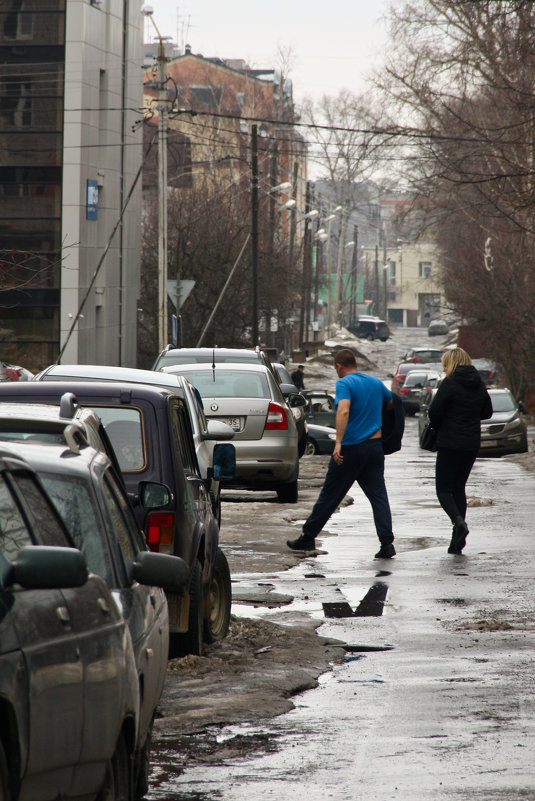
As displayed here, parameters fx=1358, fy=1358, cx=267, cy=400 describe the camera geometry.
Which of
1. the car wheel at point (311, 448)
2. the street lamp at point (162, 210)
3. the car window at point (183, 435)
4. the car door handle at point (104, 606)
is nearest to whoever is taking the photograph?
the car door handle at point (104, 606)

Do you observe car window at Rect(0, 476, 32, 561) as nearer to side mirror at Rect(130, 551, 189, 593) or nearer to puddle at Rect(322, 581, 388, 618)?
side mirror at Rect(130, 551, 189, 593)

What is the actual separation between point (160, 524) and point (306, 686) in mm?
1121

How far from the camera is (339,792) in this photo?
501 centimetres

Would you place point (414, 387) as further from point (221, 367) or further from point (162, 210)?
point (221, 367)

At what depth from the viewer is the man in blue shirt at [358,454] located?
11992 millimetres

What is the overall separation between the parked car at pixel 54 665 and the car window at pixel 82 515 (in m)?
0.23

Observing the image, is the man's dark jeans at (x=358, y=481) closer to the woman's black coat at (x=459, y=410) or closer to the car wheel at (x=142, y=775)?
the woman's black coat at (x=459, y=410)

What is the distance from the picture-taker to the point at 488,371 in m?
54.1

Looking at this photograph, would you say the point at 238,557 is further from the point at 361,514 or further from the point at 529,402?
the point at 529,402

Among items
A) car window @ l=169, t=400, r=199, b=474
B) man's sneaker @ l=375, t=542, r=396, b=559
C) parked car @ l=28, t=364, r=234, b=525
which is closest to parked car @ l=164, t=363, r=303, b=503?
man's sneaker @ l=375, t=542, r=396, b=559

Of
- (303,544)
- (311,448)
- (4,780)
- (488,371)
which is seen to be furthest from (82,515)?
(488,371)

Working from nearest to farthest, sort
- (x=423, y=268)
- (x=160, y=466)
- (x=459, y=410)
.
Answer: (x=160, y=466), (x=459, y=410), (x=423, y=268)

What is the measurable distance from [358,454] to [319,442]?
56.3 ft

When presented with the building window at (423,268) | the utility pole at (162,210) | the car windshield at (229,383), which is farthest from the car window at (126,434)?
the building window at (423,268)
